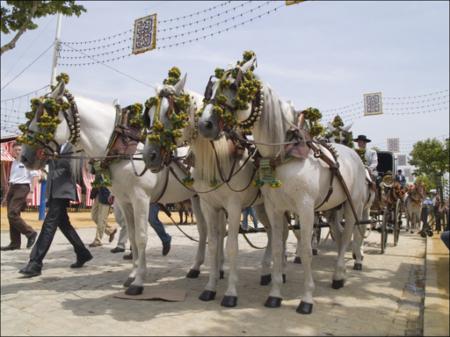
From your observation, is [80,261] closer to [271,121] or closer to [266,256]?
[266,256]

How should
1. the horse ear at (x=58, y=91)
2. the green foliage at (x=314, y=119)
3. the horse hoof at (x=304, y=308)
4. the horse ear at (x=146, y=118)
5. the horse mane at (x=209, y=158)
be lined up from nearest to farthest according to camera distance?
the horse hoof at (x=304, y=308), the horse mane at (x=209, y=158), the horse ear at (x=146, y=118), the green foliage at (x=314, y=119), the horse ear at (x=58, y=91)

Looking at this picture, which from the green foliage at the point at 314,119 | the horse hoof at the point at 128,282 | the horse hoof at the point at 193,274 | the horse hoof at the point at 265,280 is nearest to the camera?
the green foliage at the point at 314,119

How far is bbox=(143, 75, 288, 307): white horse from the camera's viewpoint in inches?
173

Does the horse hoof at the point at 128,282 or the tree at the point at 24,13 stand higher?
the tree at the point at 24,13

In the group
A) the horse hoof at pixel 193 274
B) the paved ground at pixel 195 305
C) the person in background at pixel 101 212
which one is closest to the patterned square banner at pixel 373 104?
the paved ground at pixel 195 305

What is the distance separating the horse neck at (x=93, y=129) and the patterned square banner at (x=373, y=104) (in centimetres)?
1264

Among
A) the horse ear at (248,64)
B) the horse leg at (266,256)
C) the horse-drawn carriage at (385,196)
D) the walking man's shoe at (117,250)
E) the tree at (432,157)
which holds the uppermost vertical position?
the tree at (432,157)

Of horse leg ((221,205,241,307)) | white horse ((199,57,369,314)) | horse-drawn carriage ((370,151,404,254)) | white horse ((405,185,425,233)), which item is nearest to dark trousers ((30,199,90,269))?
horse leg ((221,205,241,307))

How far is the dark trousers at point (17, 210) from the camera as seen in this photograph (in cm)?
779

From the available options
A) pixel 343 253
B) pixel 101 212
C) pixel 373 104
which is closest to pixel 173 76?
pixel 343 253

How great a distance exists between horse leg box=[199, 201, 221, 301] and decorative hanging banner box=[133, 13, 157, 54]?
7.64 metres

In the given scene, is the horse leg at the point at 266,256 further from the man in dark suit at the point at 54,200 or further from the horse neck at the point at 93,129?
the man in dark suit at the point at 54,200

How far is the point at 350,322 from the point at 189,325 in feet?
5.12

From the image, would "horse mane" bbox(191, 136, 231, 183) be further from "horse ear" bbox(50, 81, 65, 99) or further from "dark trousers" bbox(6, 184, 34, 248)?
"dark trousers" bbox(6, 184, 34, 248)
